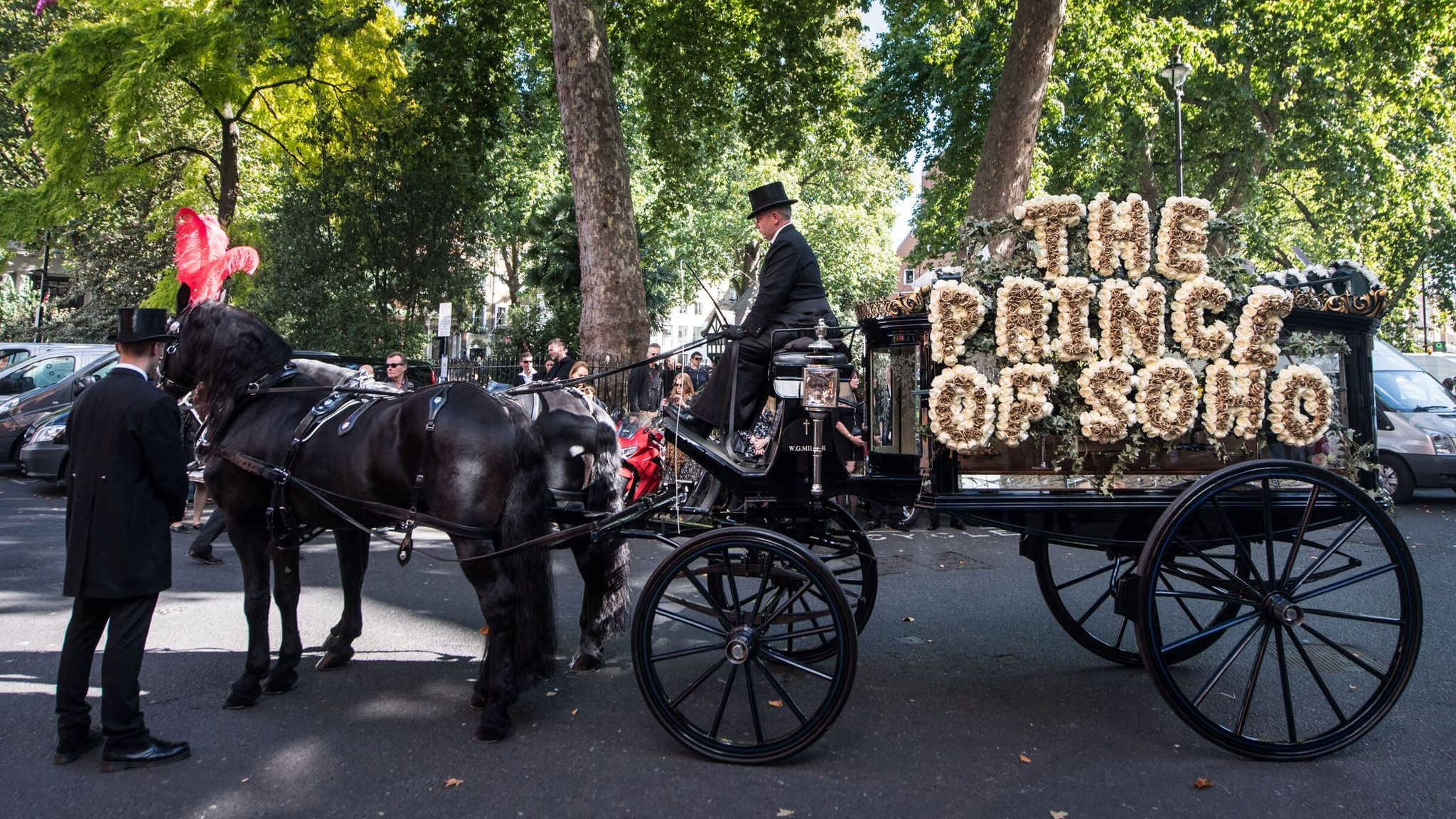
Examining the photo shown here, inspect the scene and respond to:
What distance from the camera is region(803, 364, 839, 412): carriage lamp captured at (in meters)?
4.19

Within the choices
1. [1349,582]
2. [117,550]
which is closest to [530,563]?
[117,550]

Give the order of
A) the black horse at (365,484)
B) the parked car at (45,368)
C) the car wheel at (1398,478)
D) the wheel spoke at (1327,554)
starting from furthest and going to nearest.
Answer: the parked car at (45,368), the car wheel at (1398,478), the black horse at (365,484), the wheel spoke at (1327,554)

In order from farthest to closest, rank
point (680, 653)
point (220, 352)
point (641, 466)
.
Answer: point (641, 466) < point (220, 352) < point (680, 653)

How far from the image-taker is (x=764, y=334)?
472 centimetres

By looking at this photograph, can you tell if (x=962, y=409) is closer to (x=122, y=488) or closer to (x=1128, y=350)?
(x=1128, y=350)

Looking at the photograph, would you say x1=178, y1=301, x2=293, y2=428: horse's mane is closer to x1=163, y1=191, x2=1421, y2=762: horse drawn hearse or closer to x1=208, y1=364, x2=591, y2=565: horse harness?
x1=208, y1=364, x2=591, y2=565: horse harness

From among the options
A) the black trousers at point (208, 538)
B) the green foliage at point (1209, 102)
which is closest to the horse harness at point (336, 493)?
the black trousers at point (208, 538)

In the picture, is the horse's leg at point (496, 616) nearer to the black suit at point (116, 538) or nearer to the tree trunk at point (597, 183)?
the black suit at point (116, 538)

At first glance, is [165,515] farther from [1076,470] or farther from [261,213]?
[261,213]

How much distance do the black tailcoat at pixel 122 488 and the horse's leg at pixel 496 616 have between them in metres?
1.28

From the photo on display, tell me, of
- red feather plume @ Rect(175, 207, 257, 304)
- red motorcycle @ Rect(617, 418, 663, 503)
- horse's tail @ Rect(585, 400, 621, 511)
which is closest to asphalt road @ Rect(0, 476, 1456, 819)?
horse's tail @ Rect(585, 400, 621, 511)

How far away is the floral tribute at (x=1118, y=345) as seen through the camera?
4.35 metres

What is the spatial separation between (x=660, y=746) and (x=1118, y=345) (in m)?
2.82

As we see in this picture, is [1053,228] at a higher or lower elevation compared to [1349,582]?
higher
